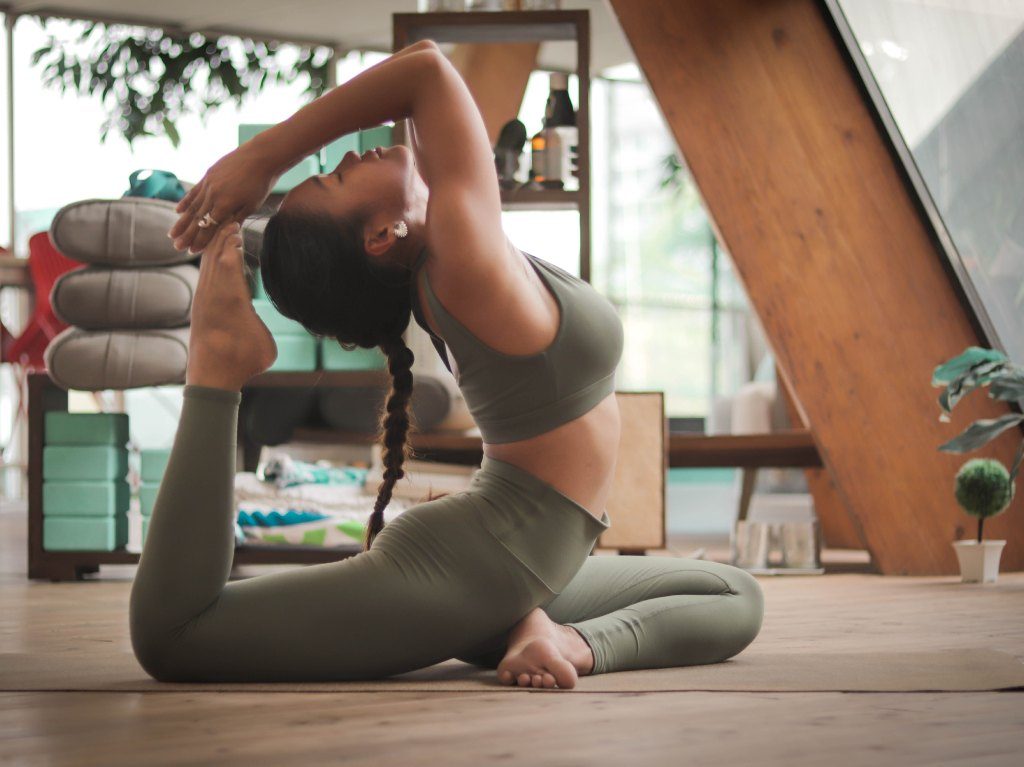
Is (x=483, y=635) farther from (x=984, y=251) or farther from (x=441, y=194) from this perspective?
(x=984, y=251)

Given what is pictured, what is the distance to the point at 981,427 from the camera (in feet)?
10.6

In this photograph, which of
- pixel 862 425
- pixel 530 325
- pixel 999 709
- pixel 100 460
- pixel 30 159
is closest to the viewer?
pixel 999 709

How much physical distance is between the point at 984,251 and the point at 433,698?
99.6 inches

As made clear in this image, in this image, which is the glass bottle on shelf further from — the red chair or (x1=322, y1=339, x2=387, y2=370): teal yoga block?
the red chair

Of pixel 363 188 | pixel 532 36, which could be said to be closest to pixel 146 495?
pixel 532 36

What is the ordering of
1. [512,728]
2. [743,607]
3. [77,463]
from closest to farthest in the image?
[512,728]
[743,607]
[77,463]

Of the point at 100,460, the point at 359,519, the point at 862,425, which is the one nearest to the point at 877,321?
the point at 862,425

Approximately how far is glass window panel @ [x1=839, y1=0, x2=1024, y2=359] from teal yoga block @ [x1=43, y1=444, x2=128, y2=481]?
7.45 ft

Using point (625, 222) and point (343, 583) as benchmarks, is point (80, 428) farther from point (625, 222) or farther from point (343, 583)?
point (625, 222)

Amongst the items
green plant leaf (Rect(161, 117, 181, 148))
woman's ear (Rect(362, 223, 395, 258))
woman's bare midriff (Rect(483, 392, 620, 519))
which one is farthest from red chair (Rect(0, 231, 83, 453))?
woman's bare midriff (Rect(483, 392, 620, 519))

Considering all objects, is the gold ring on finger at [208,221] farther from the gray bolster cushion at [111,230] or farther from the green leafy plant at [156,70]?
the green leafy plant at [156,70]

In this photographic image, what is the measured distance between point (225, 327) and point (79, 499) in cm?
202

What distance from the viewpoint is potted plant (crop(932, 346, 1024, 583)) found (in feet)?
10.4

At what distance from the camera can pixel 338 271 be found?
1.51 meters
